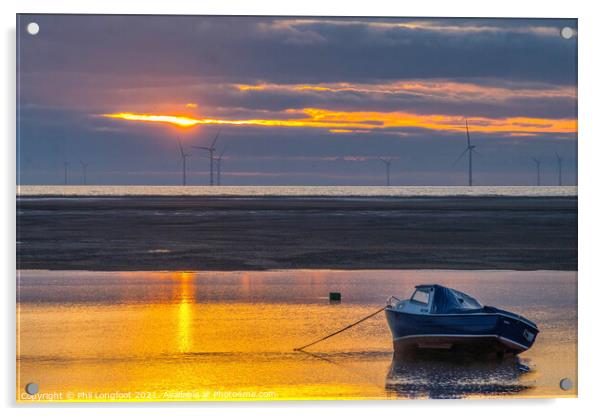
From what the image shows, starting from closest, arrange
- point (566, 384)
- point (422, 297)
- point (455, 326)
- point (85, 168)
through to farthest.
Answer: point (566, 384)
point (455, 326)
point (422, 297)
point (85, 168)

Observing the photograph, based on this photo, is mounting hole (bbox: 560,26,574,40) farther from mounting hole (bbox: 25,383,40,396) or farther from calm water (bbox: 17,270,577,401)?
mounting hole (bbox: 25,383,40,396)

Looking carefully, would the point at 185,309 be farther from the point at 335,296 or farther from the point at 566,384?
the point at 566,384

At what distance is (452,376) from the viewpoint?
31.1ft

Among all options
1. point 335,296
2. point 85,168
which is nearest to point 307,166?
point 335,296

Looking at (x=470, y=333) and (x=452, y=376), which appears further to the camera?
(x=470, y=333)

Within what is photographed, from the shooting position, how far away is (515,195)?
11.9 m

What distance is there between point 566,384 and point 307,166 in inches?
158

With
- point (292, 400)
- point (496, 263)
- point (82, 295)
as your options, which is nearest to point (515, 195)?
point (496, 263)

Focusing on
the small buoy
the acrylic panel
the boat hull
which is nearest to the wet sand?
the acrylic panel

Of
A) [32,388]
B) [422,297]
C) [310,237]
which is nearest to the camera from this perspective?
[32,388]

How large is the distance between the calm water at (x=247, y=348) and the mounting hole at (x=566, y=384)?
0.20 ft

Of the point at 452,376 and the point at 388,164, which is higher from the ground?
the point at 388,164

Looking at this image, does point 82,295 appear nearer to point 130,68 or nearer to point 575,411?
point 130,68

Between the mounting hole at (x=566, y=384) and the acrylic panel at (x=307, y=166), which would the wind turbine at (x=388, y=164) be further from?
the mounting hole at (x=566, y=384)
